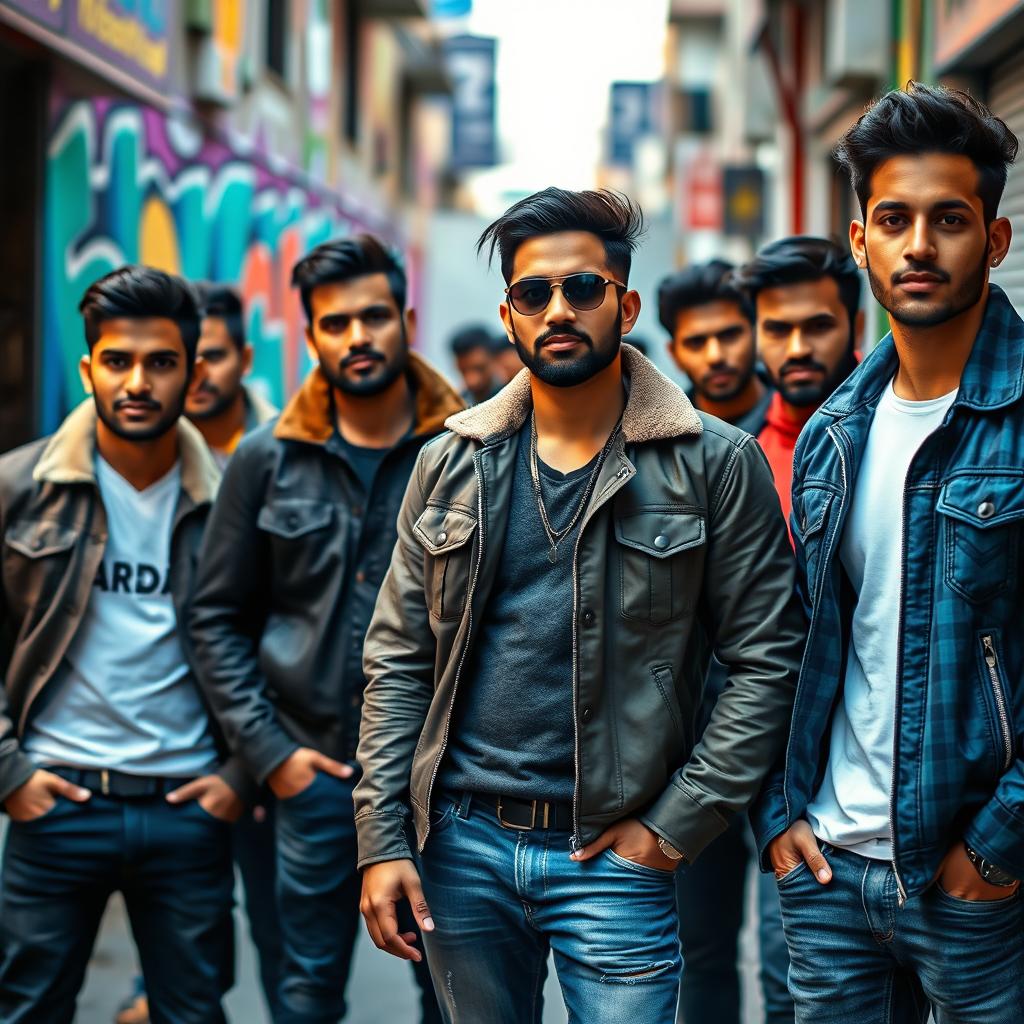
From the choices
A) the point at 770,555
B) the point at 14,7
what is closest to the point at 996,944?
the point at 770,555

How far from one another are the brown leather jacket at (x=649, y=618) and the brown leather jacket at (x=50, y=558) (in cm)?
112

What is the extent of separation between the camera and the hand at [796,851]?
2.86 meters

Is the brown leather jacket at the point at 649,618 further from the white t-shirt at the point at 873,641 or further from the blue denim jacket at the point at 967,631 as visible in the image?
the blue denim jacket at the point at 967,631

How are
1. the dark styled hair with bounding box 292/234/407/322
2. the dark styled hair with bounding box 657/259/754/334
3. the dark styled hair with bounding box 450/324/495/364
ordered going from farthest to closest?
the dark styled hair with bounding box 450/324/495/364, the dark styled hair with bounding box 657/259/754/334, the dark styled hair with bounding box 292/234/407/322

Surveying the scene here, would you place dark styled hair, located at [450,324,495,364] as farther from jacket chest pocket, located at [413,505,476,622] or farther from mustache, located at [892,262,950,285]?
mustache, located at [892,262,950,285]

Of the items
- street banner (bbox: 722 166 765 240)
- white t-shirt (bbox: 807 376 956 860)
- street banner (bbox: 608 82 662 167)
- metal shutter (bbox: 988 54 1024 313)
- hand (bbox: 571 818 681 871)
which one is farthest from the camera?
street banner (bbox: 608 82 662 167)

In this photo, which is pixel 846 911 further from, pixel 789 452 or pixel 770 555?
pixel 789 452

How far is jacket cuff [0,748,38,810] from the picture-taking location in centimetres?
381

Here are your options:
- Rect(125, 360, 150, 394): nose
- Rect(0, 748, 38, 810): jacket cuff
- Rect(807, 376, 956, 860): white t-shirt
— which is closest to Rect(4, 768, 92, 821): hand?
Rect(0, 748, 38, 810): jacket cuff

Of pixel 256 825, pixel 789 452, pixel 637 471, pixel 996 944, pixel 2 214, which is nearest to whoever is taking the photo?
pixel 996 944

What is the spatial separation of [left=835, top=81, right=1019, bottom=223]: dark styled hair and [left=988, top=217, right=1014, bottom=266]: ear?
27 mm

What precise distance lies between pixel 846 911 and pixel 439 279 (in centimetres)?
2249

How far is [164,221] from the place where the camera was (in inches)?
402

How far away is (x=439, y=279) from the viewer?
2469cm
